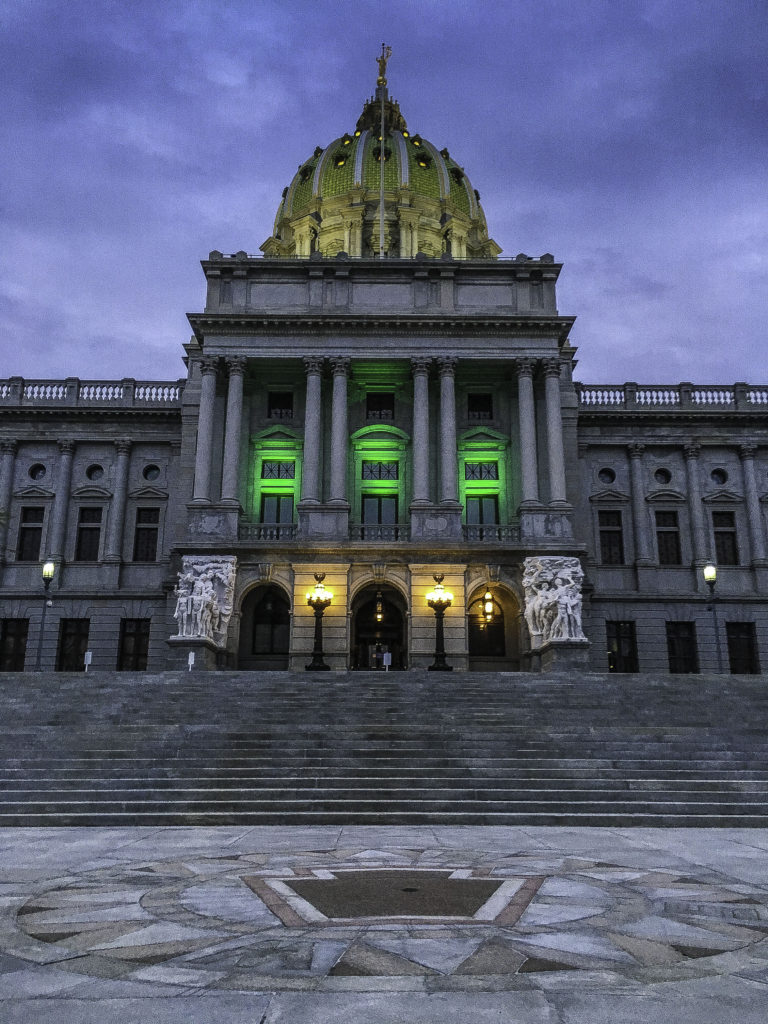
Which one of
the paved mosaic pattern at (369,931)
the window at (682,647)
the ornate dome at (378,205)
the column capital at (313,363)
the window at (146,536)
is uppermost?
the ornate dome at (378,205)

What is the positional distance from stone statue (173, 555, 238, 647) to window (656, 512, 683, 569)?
22.0 m

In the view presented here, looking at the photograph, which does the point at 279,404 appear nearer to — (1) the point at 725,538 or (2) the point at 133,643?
(2) the point at 133,643

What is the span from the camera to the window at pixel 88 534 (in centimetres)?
4488

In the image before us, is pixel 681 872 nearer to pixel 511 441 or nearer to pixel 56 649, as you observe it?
pixel 511 441

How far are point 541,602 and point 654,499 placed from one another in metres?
12.4

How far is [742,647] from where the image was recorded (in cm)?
4372

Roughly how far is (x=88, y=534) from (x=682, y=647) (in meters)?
30.8

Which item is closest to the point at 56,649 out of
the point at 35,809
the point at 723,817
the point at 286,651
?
the point at 286,651

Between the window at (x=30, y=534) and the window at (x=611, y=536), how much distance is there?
28.9 m

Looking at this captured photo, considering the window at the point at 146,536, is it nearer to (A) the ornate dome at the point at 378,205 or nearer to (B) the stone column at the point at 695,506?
(B) the stone column at the point at 695,506

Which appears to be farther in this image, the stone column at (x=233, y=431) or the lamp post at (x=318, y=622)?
the stone column at (x=233, y=431)

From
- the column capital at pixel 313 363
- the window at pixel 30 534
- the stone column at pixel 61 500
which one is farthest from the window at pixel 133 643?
the column capital at pixel 313 363

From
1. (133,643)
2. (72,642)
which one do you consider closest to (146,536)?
(133,643)

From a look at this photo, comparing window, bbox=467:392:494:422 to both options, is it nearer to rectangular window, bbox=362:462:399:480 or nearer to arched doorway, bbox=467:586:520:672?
rectangular window, bbox=362:462:399:480
